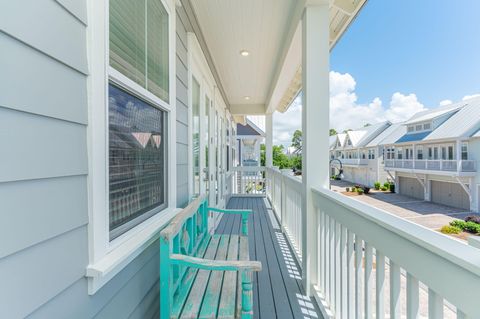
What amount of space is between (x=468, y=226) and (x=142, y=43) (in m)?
2.08

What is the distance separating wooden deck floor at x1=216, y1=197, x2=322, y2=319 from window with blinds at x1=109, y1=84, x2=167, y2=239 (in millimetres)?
1222

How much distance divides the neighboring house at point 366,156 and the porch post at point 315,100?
652cm

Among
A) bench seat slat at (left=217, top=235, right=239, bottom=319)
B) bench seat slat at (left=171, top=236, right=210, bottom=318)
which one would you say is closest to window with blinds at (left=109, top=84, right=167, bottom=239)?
bench seat slat at (left=171, top=236, right=210, bottom=318)

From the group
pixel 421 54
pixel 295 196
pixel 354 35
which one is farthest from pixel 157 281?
pixel 354 35

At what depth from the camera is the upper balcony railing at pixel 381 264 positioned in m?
0.70

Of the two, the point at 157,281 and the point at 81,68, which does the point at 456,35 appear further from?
the point at 157,281

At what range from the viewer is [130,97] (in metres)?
1.29

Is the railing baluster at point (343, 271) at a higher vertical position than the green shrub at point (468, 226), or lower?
lower

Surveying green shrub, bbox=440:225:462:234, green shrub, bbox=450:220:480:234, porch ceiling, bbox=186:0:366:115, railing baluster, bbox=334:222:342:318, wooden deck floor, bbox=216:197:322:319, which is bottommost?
wooden deck floor, bbox=216:197:322:319

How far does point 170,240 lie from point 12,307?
2.42 ft

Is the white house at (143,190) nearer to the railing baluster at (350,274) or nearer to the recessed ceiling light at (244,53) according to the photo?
the railing baluster at (350,274)

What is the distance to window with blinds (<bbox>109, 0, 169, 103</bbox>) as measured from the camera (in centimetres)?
111

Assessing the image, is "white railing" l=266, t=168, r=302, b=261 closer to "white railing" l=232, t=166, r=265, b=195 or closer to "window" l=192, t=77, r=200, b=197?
"window" l=192, t=77, r=200, b=197

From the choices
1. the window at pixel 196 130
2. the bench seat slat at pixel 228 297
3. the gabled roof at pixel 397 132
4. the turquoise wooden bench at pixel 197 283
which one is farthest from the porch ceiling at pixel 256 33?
the gabled roof at pixel 397 132
